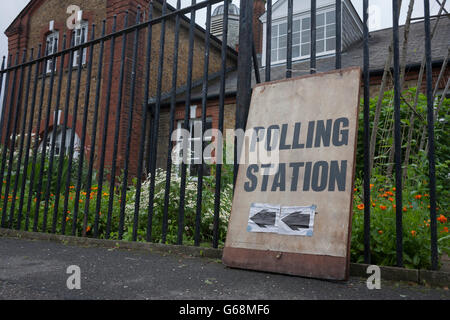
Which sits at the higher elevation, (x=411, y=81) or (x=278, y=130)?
(x=411, y=81)

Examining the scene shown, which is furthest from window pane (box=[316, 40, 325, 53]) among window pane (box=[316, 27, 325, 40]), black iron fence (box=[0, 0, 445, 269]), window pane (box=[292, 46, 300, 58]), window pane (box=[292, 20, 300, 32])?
black iron fence (box=[0, 0, 445, 269])

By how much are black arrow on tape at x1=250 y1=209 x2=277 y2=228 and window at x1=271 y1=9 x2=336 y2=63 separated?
397 inches

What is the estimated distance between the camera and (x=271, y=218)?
7.07 ft

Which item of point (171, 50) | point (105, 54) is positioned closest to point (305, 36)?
point (171, 50)

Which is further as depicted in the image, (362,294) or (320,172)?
(320,172)

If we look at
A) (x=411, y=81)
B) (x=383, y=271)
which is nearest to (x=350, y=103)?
Answer: (x=383, y=271)

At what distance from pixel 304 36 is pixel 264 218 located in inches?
449

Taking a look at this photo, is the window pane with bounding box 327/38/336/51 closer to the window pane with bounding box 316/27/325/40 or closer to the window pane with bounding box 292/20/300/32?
the window pane with bounding box 316/27/325/40

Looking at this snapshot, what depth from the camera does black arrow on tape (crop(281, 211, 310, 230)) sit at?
203 centimetres

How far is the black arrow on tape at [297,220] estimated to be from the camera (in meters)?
2.03

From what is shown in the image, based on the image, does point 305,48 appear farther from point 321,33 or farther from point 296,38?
point 321,33

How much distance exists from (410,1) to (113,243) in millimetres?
3247

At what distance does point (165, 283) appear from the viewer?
6.09 feet

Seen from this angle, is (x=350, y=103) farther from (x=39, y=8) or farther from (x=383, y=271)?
(x=39, y=8)
